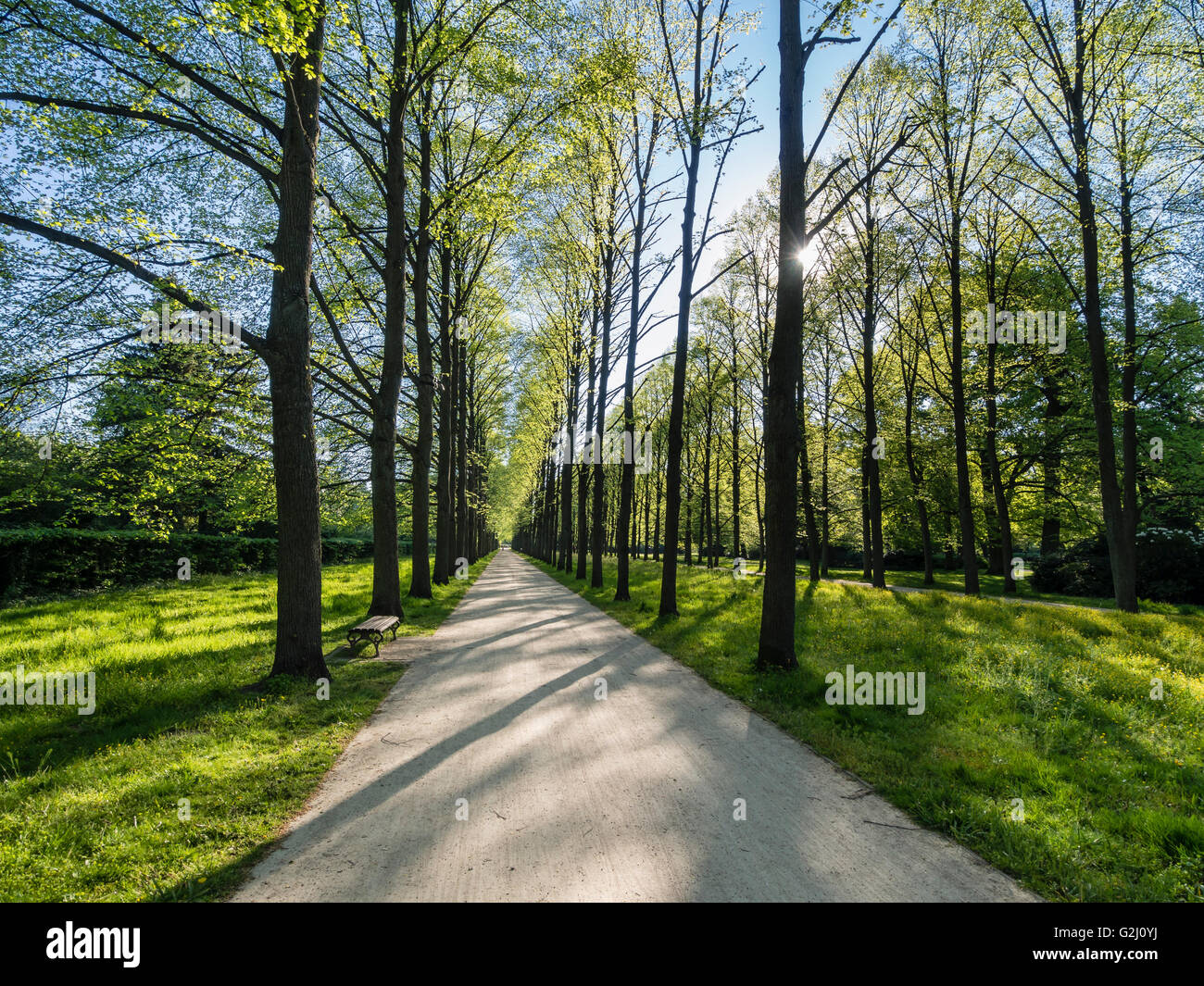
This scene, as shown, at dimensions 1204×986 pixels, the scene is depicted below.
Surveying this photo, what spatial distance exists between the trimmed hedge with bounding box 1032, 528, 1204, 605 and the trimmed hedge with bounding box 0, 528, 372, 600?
97.3 ft

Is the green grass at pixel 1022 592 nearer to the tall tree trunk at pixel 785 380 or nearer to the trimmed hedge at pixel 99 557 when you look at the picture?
the tall tree trunk at pixel 785 380

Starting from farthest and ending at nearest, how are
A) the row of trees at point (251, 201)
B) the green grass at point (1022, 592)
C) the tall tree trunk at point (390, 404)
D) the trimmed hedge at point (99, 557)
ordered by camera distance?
the green grass at point (1022, 592), the trimmed hedge at point (99, 557), the tall tree trunk at point (390, 404), the row of trees at point (251, 201)

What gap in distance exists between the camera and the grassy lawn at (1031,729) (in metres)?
3.27

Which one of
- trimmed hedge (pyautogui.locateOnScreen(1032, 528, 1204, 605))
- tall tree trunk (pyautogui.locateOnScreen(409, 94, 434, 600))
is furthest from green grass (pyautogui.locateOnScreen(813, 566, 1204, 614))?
tall tree trunk (pyautogui.locateOnScreen(409, 94, 434, 600))

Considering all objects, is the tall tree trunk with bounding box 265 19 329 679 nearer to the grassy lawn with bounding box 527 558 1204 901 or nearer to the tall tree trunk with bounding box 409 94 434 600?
the tall tree trunk with bounding box 409 94 434 600

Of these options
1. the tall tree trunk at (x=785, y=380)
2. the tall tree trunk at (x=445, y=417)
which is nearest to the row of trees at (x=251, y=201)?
the tall tree trunk at (x=445, y=417)

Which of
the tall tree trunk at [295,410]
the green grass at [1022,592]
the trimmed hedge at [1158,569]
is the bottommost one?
the green grass at [1022,592]

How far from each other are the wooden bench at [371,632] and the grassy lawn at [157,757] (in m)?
0.42

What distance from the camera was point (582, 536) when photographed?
22.6 m

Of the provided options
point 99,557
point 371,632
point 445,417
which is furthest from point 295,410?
point 99,557

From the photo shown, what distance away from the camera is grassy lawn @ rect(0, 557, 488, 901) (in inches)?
119
